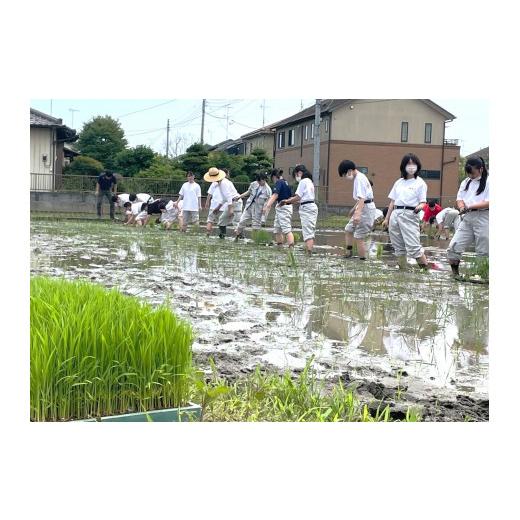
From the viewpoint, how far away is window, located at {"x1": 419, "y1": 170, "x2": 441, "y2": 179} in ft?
28.2

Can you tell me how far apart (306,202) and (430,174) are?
354cm

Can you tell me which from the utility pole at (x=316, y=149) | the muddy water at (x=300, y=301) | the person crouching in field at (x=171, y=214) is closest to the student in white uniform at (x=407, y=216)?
the muddy water at (x=300, y=301)

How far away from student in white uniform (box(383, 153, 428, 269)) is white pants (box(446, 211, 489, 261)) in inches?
24.7

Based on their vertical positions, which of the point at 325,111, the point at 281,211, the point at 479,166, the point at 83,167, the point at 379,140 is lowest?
the point at 281,211

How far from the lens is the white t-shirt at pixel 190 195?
9.10 metres

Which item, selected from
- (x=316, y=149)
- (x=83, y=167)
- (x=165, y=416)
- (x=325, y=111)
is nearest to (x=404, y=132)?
(x=325, y=111)

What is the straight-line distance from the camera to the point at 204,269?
30.6 ft

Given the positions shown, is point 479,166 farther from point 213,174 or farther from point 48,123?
point 48,123

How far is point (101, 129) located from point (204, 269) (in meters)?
3.92

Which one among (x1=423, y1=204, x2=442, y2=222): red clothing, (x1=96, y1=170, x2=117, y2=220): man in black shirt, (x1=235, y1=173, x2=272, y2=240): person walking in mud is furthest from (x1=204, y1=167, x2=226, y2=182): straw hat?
(x1=235, y1=173, x2=272, y2=240): person walking in mud

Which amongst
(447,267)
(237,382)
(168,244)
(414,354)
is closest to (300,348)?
(414,354)

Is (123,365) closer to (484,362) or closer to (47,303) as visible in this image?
(47,303)

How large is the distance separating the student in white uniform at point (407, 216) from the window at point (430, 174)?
0.25 ft

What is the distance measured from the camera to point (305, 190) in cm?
1198
